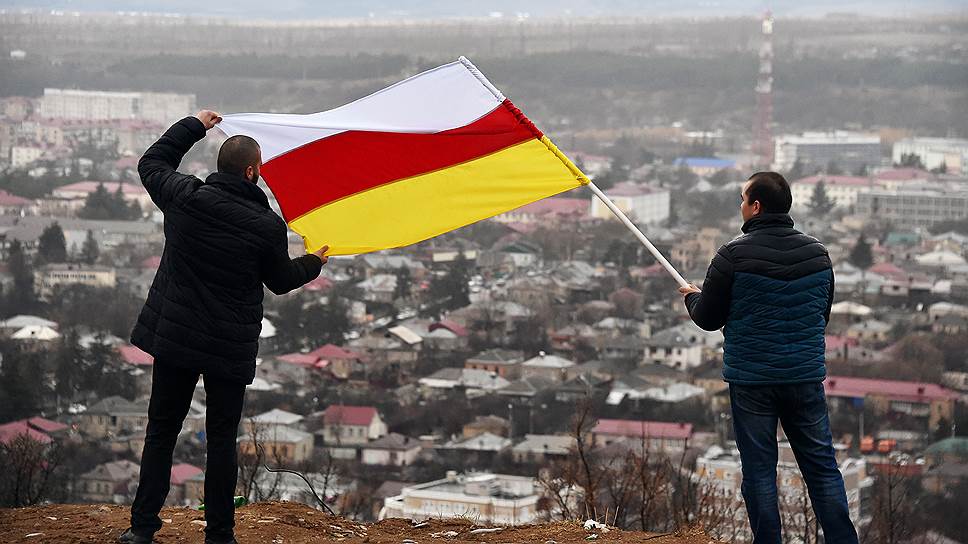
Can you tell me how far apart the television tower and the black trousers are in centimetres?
5142

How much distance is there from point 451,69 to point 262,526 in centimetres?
126

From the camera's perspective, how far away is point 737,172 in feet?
175

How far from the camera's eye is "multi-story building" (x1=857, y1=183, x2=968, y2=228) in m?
46.3

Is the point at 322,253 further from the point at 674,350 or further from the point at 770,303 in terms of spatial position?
the point at 674,350

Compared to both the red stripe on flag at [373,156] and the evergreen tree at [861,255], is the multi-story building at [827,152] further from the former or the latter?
the red stripe on flag at [373,156]

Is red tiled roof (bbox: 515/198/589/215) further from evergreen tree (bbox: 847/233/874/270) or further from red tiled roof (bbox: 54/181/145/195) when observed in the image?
red tiled roof (bbox: 54/181/145/195)

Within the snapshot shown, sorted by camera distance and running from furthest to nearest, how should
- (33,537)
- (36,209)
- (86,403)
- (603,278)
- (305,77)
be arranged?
(305,77)
(36,209)
(603,278)
(86,403)
(33,537)

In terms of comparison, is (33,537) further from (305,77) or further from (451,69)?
(305,77)

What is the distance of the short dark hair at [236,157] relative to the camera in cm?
305

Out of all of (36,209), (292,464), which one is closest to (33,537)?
(292,464)

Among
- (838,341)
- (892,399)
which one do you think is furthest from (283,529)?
(838,341)

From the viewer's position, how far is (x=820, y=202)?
47875 mm

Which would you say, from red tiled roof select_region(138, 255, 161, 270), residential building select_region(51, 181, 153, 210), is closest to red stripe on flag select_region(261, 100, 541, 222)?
red tiled roof select_region(138, 255, 161, 270)

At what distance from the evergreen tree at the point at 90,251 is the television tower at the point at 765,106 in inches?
942
